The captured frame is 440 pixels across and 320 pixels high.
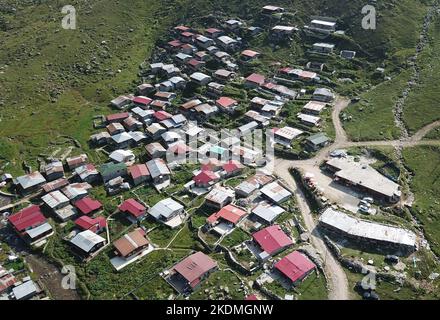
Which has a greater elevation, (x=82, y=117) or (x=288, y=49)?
(x=288, y=49)

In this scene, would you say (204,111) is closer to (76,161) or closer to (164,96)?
(164,96)

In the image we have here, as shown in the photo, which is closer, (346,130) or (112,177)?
(112,177)

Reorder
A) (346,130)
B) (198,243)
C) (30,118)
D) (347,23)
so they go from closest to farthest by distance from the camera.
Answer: (198,243) < (346,130) < (30,118) < (347,23)

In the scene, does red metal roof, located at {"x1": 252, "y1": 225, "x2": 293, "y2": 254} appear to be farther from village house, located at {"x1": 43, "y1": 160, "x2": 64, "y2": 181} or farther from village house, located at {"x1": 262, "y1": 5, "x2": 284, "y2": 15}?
village house, located at {"x1": 262, "y1": 5, "x2": 284, "y2": 15}

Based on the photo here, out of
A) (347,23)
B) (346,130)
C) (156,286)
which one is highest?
(347,23)

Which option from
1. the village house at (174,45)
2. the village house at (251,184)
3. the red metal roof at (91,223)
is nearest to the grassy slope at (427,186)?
the village house at (251,184)

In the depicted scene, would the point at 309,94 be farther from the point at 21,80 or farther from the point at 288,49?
the point at 21,80

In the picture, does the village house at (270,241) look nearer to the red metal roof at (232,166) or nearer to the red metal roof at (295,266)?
the red metal roof at (295,266)

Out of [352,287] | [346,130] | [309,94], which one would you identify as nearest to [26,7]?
[309,94]
